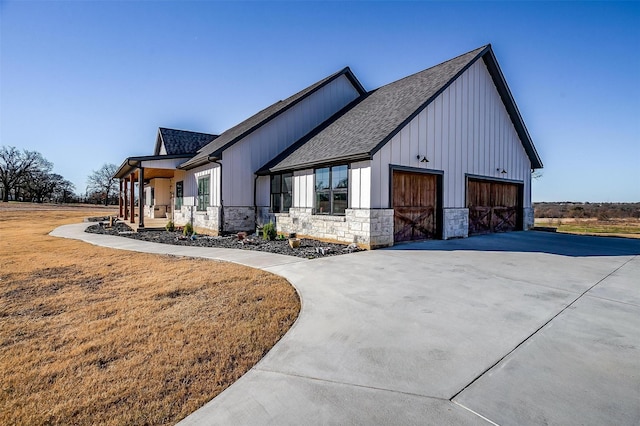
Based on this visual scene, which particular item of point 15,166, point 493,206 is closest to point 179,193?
point 493,206

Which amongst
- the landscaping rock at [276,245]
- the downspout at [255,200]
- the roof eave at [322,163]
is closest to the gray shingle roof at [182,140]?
the downspout at [255,200]

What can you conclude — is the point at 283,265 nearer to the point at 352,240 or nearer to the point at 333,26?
the point at 352,240

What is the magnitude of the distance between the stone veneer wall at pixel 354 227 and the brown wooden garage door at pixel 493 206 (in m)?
5.23

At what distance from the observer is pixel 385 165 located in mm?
9812

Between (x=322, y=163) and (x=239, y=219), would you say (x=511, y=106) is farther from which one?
(x=239, y=219)

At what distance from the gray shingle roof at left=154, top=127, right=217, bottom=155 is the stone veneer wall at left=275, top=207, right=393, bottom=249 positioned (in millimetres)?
12358

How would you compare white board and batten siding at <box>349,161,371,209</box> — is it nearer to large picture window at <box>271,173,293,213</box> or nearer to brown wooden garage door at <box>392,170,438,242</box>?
brown wooden garage door at <box>392,170,438,242</box>

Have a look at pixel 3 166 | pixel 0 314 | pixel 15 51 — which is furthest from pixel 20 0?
pixel 3 166

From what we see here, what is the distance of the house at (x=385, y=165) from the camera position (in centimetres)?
1008

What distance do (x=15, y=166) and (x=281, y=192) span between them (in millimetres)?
64385

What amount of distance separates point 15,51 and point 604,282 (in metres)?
16.7

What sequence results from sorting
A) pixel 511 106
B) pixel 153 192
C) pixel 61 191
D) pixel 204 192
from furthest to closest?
pixel 61 191 < pixel 153 192 < pixel 204 192 < pixel 511 106

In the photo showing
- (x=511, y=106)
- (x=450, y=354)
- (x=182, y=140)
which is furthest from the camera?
(x=182, y=140)

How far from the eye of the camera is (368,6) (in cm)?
1100
